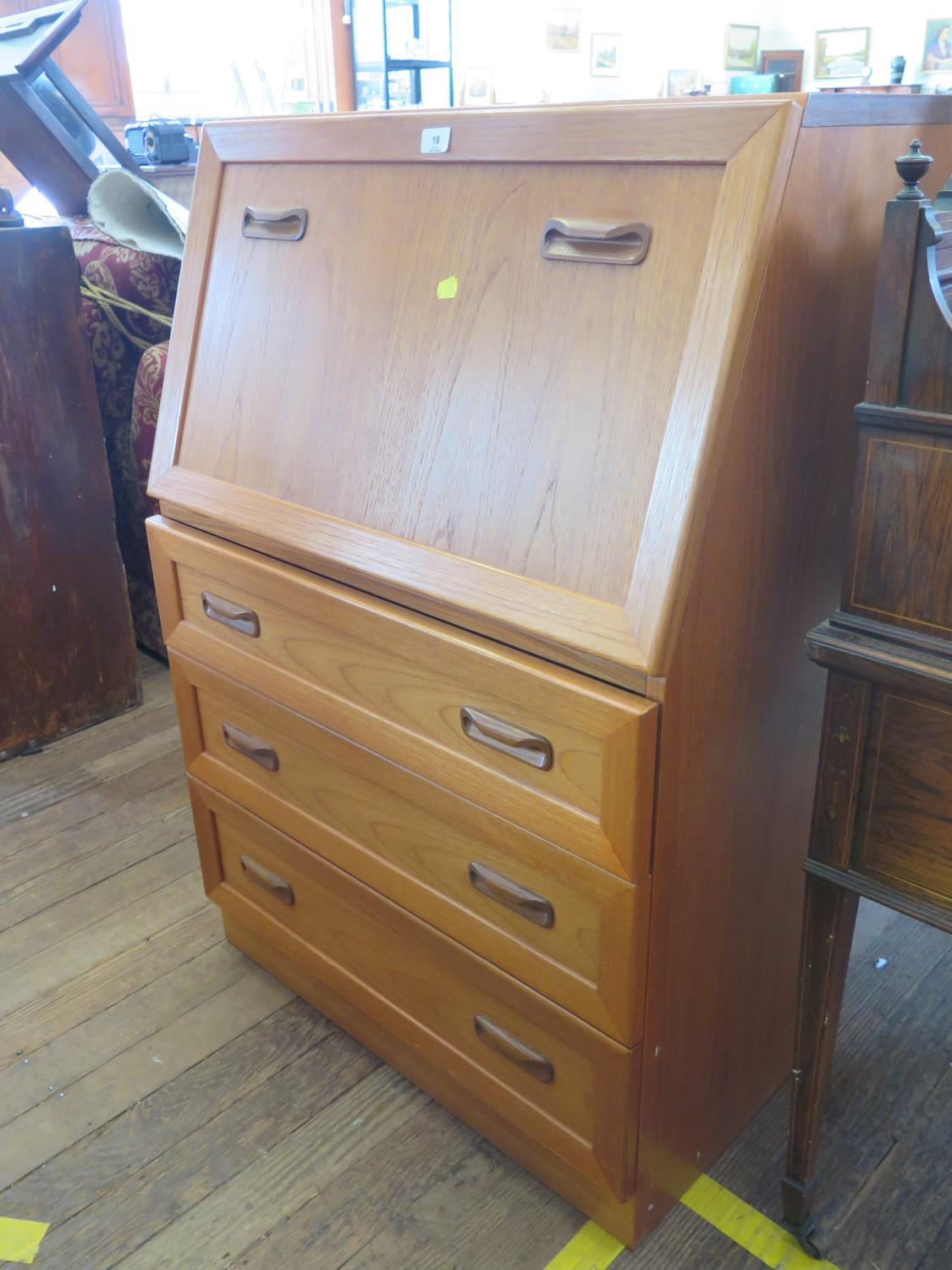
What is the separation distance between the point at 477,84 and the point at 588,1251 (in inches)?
279

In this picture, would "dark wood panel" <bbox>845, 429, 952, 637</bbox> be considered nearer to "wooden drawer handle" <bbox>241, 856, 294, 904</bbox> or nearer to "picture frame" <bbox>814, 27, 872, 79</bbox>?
"wooden drawer handle" <bbox>241, 856, 294, 904</bbox>

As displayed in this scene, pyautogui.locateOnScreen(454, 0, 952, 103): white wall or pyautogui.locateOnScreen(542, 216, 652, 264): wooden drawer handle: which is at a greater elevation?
pyautogui.locateOnScreen(454, 0, 952, 103): white wall

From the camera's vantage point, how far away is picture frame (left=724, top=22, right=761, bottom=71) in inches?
263

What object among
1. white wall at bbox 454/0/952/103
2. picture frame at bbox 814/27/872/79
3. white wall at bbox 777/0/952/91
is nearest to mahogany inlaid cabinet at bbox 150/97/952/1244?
white wall at bbox 777/0/952/91

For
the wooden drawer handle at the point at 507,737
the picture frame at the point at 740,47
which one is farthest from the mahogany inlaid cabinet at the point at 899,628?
the picture frame at the point at 740,47

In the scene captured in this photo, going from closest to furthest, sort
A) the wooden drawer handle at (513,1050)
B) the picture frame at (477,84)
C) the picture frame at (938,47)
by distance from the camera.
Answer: the wooden drawer handle at (513,1050)
the picture frame at (938,47)
the picture frame at (477,84)

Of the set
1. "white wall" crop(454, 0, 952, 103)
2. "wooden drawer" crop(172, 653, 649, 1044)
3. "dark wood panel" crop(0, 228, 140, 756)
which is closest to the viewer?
"wooden drawer" crop(172, 653, 649, 1044)

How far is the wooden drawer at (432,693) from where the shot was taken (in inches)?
35.7

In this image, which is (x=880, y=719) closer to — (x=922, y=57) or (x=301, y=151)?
(x=301, y=151)

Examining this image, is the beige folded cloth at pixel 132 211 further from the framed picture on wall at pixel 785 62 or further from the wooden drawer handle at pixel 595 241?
the framed picture on wall at pixel 785 62

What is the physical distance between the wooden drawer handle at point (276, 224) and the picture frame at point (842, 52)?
641 centimetres

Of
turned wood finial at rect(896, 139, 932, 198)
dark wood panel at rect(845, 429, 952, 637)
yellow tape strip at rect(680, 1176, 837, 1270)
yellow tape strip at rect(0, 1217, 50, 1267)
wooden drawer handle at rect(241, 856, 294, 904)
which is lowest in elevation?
yellow tape strip at rect(0, 1217, 50, 1267)

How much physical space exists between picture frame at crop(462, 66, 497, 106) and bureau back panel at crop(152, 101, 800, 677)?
6.31m

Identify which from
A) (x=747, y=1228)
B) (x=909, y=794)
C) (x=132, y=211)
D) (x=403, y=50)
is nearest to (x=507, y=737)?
(x=909, y=794)
